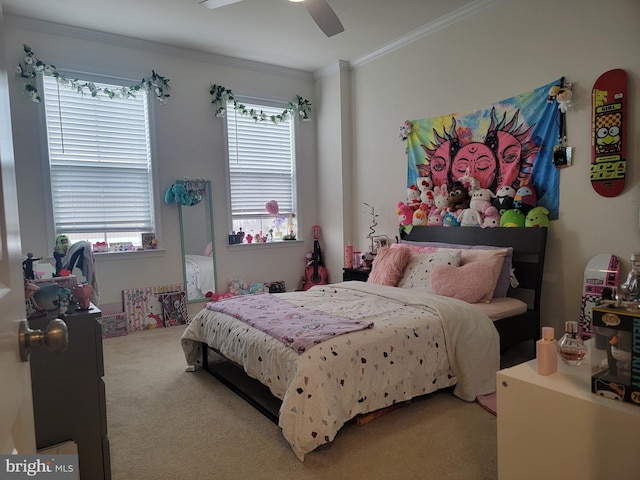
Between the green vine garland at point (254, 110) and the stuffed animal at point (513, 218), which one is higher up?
the green vine garland at point (254, 110)

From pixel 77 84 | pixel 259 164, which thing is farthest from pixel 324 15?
pixel 77 84

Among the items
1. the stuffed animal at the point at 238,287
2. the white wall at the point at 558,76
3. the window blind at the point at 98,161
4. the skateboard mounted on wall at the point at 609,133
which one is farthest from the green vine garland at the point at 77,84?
the skateboard mounted on wall at the point at 609,133

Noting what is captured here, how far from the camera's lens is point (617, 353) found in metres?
1.28

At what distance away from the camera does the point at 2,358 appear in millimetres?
639

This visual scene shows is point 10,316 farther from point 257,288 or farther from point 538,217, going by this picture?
point 257,288

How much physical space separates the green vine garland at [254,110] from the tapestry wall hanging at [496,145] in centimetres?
158

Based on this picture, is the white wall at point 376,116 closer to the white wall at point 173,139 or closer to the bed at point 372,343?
the white wall at point 173,139

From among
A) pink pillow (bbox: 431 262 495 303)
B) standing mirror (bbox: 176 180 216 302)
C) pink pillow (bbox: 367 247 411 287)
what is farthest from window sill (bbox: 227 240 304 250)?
pink pillow (bbox: 431 262 495 303)

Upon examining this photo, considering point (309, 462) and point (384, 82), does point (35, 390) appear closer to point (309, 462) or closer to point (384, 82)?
point (309, 462)

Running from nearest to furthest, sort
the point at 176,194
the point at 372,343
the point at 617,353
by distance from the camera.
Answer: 1. the point at 617,353
2. the point at 372,343
3. the point at 176,194

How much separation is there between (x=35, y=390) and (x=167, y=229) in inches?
120

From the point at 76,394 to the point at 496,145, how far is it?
3504 millimetres

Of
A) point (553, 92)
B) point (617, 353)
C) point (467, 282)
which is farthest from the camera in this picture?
point (553, 92)

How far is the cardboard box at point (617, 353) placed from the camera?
4.05ft
